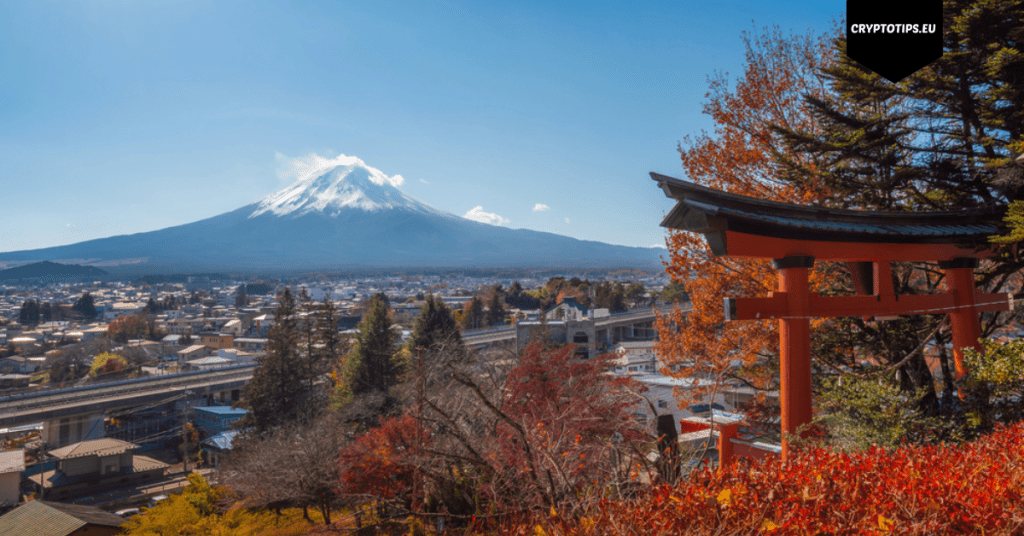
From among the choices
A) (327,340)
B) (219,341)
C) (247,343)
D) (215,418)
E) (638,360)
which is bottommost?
(215,418)

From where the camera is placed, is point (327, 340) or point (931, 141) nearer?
point (931, 141)

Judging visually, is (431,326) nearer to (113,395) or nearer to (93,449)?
(93,449)

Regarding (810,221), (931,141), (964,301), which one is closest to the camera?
(810,221)

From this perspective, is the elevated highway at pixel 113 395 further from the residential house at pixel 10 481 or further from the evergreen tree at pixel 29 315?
the evergreen tree at pixel 29 315

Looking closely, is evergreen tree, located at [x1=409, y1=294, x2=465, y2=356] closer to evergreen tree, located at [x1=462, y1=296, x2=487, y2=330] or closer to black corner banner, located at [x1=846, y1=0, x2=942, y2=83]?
black corner banner, located at [x1=846, y1=0, x2=942, y2=83]

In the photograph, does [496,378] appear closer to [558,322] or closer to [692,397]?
[692,397]

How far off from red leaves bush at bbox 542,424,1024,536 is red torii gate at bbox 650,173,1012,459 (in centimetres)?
215

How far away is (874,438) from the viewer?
5.45m

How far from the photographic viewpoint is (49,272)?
181375mm

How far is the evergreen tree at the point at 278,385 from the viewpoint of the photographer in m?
27.6

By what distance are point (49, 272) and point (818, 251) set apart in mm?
234286

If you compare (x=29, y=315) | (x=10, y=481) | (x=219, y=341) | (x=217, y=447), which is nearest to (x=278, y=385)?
(x=217, y=447)

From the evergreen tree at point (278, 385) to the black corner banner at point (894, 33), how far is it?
26.5 metres

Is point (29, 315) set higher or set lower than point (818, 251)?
lower
